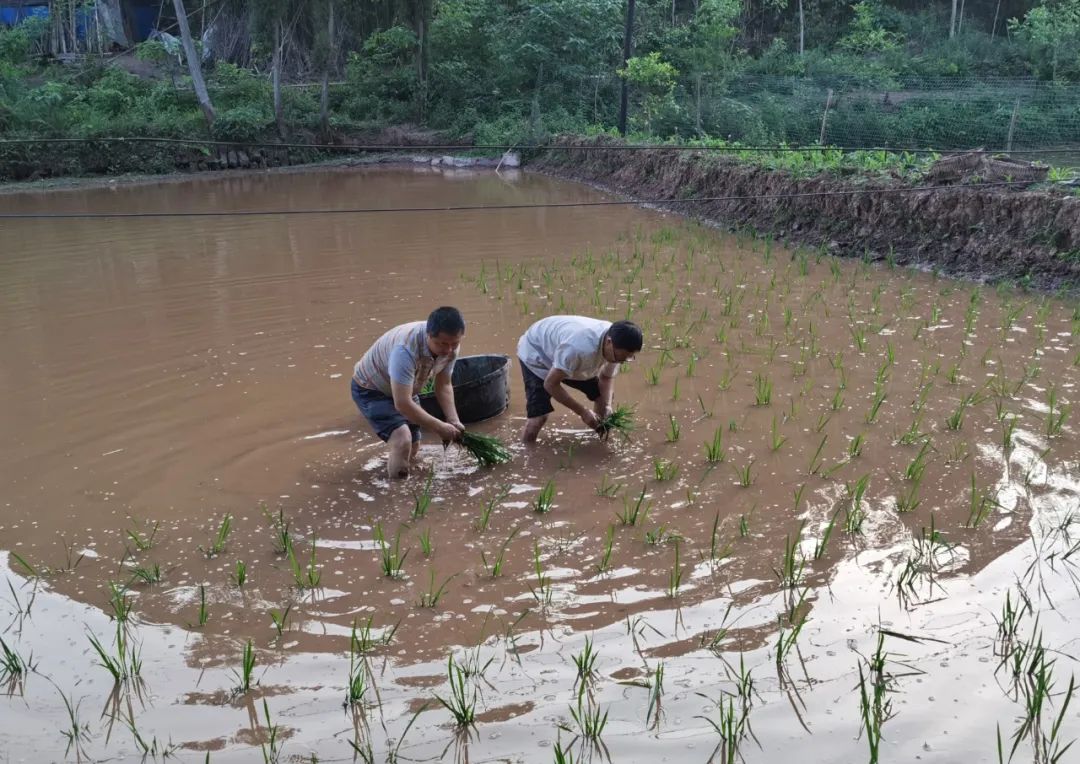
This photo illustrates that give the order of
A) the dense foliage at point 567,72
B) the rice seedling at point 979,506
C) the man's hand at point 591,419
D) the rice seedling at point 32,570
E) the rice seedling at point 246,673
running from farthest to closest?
the dense foliage at point 567,72 → the man's hand at point 591,419 → the rice seedling at point 979,506 → the rice seedling at point 32,570 → the rice seedling at point 246,673

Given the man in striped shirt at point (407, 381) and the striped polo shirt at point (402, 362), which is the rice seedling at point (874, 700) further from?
the striped polo shirt at point (402, 362)

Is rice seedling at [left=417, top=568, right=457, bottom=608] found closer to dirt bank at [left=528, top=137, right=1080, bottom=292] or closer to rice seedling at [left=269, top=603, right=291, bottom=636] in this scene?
rice seedling at [left=269, top=603, right=291, bottom=636]

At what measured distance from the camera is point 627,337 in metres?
4.00

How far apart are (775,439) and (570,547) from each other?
1421mm

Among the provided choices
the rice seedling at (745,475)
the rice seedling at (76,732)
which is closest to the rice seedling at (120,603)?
the rice seedling at (76,732)

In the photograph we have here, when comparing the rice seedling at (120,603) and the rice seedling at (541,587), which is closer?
the rice seedling at (120,603)

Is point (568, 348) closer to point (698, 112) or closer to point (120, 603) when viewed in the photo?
point (120, 603)

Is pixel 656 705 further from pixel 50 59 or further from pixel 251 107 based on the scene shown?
pixel 50 59

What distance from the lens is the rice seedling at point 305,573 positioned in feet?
11.0

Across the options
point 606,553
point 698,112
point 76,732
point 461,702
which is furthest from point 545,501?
point 698,112

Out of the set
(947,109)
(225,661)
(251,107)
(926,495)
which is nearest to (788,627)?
(926,495)

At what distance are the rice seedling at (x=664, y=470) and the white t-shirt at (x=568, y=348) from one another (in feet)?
1.70

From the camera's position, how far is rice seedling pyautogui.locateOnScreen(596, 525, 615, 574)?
3.44 m

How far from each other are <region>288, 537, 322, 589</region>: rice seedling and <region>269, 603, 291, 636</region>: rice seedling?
0.51 feet
